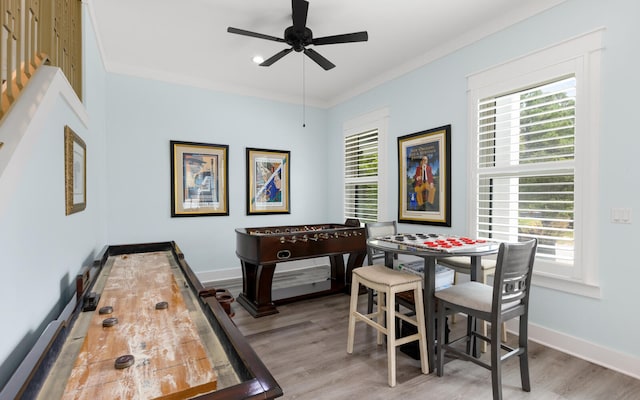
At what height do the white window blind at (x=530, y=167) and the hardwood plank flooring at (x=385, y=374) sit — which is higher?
the white window blind at (x=530, y=167)

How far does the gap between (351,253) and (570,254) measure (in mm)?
2192

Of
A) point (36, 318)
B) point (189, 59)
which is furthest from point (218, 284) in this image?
point (36, 318)

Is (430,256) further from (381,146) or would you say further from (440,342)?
(381,146)

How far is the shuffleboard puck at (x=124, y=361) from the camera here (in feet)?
3.05

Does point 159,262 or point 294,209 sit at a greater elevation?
point 294,209

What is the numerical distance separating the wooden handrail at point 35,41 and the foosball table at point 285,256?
6.63 feet

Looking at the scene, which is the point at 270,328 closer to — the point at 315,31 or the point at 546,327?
the point at 546,327

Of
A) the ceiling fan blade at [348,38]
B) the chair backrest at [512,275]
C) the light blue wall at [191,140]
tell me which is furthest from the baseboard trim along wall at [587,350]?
the light blue wall at [191,140]

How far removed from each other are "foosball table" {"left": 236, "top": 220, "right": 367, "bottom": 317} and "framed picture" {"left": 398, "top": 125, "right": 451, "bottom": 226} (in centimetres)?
75

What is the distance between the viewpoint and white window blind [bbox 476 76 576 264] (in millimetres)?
2580

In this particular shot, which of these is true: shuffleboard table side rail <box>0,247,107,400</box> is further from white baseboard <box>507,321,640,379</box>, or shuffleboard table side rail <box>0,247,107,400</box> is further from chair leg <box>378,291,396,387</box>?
white baseboard <box>507,321,640,379</box>

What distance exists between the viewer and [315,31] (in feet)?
10.6

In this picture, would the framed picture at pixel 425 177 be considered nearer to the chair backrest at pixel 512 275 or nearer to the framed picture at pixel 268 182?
the chair backrest at pixel 512 275

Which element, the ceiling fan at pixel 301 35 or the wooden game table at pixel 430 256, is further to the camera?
the ceiling fan at pixel 301 35
